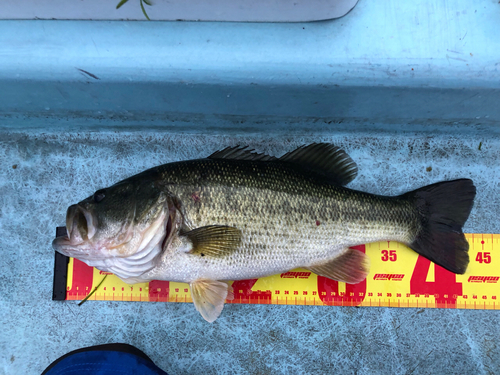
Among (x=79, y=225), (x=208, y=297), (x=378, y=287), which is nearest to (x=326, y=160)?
(x=378, y=287)

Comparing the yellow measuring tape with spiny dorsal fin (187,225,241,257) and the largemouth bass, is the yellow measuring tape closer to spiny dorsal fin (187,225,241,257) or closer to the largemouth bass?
the largemouth bass

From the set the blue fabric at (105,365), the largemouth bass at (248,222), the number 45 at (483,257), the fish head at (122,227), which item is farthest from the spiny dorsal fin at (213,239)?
the number 45 at (483,257)

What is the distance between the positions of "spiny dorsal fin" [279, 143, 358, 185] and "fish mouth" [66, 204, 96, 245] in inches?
36.4

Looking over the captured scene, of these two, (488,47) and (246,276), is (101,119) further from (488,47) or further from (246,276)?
(488,47)

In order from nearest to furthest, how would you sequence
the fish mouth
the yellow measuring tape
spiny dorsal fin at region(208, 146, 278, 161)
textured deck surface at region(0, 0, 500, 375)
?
the fish mouth < textured deck surface at region(0, 0, 500, 375) < spiny dorsal fin at region(208, 146, 278, 161) < the yellow measuring tape

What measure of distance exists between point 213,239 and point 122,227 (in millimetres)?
386

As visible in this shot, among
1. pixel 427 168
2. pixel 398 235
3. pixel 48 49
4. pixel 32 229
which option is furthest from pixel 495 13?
pixel 32 229

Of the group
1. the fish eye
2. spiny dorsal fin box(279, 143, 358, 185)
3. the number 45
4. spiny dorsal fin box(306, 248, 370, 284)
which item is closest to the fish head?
the fish eye

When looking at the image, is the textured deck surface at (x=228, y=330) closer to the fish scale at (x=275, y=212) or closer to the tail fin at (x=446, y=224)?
the tail fin at (x=446, y=224)

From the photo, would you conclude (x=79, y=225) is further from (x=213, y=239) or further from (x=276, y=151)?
(x=276, y=151)

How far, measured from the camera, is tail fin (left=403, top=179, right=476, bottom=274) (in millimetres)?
1582

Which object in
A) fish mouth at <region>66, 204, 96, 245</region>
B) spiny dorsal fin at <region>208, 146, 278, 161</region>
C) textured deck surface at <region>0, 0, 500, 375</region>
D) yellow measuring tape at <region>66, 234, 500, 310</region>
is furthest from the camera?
yellow measuring tape at <region>66, 234, 500, 310</region>

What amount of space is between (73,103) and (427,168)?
1973mm

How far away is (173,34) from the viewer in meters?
1.38
